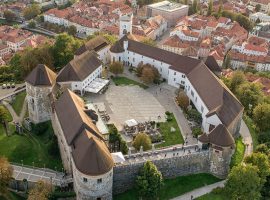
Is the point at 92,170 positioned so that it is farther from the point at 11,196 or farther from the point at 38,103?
the point at 38,103

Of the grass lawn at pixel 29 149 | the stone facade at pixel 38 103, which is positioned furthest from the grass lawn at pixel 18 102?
the grass lawn at pixel 29 149

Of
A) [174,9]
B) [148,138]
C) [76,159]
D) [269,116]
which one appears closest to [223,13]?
[174,9]

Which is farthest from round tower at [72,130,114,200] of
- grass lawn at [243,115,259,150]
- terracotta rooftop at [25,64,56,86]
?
grass lawn at [243,115,259,150]

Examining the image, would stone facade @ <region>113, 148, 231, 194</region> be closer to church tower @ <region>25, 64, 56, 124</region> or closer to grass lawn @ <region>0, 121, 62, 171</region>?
grass lawn @ <region>0, 121, 62, 171</region>

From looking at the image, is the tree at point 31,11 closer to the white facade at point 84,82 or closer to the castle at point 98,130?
the castle at point 98,130

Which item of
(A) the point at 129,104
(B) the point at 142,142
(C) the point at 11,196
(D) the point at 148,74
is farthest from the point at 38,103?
(D) the point at 148,74

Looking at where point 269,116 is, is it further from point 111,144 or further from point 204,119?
point 111,144
